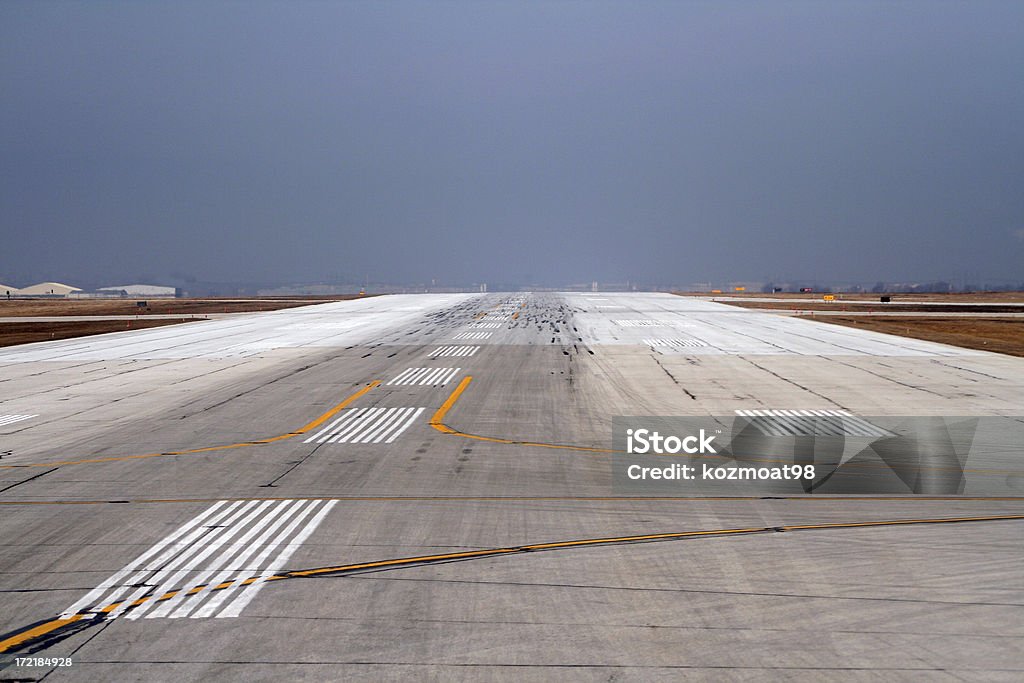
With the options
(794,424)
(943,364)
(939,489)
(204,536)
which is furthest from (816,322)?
(204,536)

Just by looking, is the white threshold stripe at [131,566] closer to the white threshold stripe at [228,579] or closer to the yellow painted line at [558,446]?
the white threshold stripe at [228,579]

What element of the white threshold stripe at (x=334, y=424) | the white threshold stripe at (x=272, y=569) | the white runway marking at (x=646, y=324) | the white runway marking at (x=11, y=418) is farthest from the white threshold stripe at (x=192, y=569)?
the white runway marking at (x=646, y=324)

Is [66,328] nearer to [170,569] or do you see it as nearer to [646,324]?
[646,324]

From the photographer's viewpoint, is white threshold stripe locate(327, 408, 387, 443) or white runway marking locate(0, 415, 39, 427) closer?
white threshold stripe locate(327, 408, 387, 443)

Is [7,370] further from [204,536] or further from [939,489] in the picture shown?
[939,489]

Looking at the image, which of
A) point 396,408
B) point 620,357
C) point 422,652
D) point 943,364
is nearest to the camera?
point 422,652

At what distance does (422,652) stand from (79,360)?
112 ft

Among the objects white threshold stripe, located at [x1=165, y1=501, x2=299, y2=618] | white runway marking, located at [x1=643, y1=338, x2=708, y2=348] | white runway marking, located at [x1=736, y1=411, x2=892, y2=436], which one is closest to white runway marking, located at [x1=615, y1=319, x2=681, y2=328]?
white runway marking, located at [x1=643, y1=338, x2=708, y2=348]

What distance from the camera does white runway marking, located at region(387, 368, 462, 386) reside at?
28.0 metres

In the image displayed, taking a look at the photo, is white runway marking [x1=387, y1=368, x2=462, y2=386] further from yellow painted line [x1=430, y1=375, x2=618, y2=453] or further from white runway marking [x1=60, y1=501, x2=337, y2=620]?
white runway marking [x1=60, y1=501, x2=337, y2=620]

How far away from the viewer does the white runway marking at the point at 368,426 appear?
19.0 meters

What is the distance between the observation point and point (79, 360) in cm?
3578

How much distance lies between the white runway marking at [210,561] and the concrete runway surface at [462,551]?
5 centimetres

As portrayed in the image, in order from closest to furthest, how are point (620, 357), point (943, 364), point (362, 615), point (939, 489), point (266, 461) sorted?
point (362, 615) < point (939, 489) < point (266, 461) < point (943, 364) < point (620, 357)
